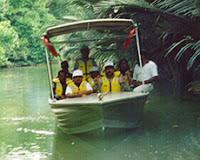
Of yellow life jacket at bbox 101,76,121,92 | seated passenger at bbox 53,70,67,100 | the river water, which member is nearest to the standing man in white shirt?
the river water

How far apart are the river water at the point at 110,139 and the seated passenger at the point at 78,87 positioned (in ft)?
2.75

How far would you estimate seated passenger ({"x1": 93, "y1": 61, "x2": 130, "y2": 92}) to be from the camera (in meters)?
7.46

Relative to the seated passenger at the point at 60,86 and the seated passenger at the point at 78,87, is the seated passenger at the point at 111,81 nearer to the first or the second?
the seated passenger at the point at 78,87

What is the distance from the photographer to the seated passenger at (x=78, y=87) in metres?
7.18

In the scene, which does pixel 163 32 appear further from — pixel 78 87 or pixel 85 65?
pixel 78 87

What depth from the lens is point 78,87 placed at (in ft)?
24.2

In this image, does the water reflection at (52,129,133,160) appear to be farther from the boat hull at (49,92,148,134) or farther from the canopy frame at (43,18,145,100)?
the canopy frame at (43,18,145,100)

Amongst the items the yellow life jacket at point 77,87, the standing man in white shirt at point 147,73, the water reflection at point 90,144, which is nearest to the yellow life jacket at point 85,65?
the standing man in white shirt at point 147,73

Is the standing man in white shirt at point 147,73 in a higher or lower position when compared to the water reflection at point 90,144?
higher

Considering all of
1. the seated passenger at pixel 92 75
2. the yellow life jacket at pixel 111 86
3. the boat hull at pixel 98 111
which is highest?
the seated passenger at pixel 92 75

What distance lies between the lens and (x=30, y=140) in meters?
6.99

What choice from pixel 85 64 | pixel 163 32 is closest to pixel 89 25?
pixel 85 64

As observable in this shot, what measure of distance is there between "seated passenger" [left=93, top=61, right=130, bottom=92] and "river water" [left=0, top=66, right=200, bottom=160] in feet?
2.99

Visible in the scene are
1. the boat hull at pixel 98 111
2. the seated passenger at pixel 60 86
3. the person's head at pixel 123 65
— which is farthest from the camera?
the person's head at pixel 123 65
